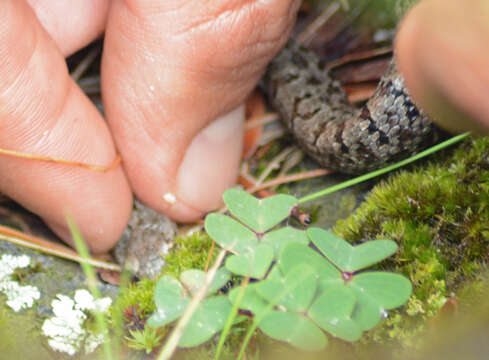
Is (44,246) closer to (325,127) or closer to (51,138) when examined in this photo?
(51,138)

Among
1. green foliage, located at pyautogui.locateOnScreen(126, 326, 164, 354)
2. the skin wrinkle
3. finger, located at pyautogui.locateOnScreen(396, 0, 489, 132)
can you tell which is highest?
finger, located at pyautogui.locateOnScreen(396, 0, 489, 132)

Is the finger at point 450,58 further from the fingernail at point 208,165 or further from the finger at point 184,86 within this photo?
the fingernail at point 208,165

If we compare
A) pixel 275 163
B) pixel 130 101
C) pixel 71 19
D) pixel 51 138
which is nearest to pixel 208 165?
pixel 275 163

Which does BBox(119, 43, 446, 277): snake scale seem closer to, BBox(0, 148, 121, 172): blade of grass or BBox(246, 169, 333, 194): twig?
BBox(246, 169, 333, 194): twig

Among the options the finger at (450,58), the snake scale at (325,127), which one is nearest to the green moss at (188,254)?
the snake scale at (325,127)

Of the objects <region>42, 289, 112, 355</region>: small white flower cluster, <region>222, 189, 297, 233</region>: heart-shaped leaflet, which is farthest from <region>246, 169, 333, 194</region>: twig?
<region>42, 289, 112, 355</region>: small white flower cluster
